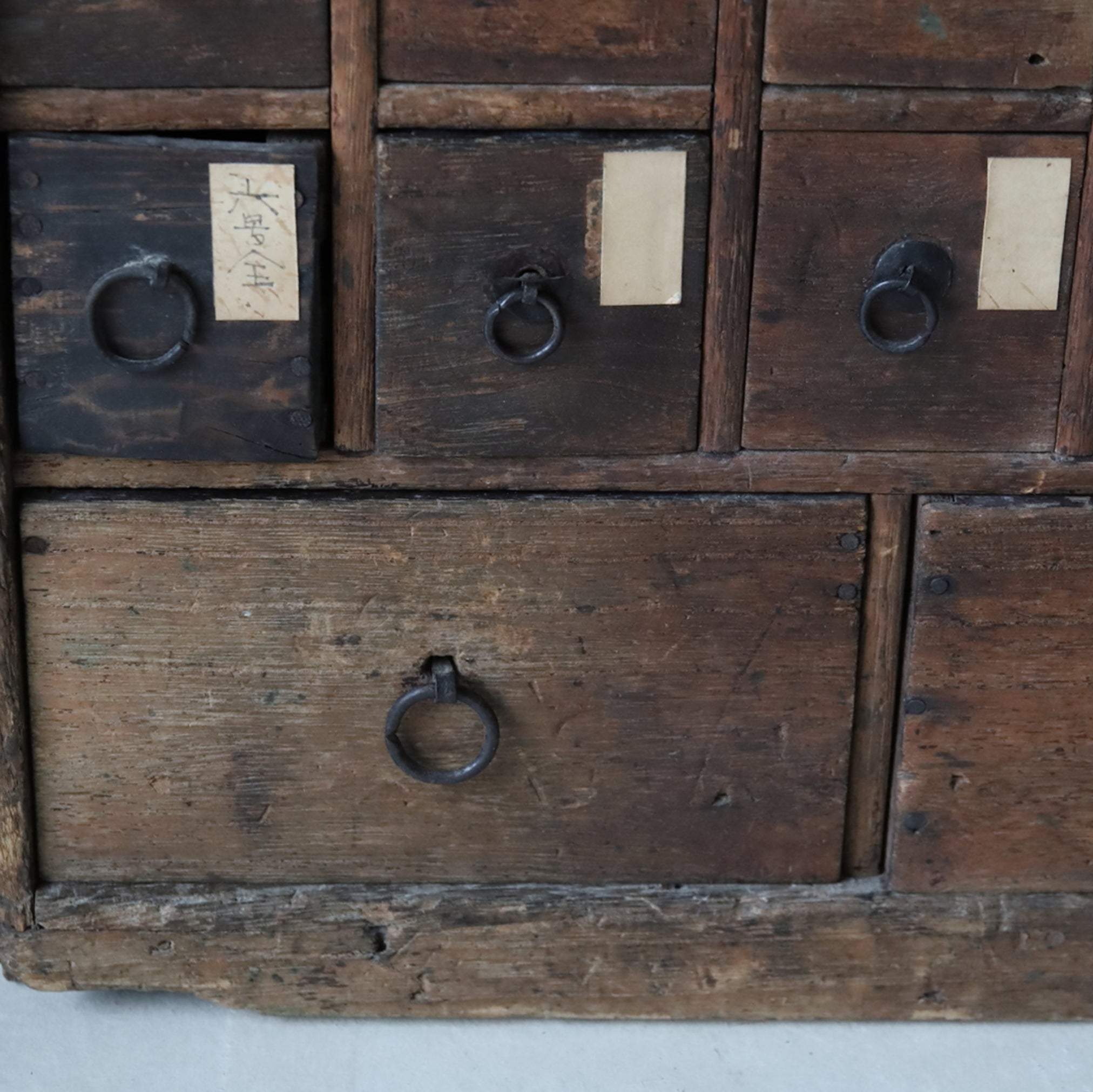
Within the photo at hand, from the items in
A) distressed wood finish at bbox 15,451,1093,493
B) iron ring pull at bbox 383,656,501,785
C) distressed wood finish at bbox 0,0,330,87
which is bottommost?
iron ring pull at bbox 383,656,501,785

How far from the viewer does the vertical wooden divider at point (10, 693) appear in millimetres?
1295

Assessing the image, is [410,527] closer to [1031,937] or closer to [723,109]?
[723,109]

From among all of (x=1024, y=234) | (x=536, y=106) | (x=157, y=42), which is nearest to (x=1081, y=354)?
(x=1024, y=234)

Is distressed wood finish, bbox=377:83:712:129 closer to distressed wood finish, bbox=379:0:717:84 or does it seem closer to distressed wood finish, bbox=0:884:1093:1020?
distressed wood finish, bbox=379:0:717:84

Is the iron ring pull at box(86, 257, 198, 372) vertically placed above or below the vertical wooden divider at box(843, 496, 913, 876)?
above

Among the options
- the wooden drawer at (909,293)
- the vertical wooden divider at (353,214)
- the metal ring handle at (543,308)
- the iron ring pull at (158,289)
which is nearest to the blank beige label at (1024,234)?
the wooden drawer at (909,293)

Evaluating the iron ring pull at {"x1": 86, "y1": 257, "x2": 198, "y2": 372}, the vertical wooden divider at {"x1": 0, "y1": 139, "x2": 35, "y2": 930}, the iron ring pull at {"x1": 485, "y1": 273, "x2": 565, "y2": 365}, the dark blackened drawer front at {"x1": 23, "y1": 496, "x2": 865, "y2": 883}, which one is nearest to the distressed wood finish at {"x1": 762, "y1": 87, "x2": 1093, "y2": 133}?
the iron ring pull at {"x1": 485, "y1": 273, "x2": 565, "y2": 365}

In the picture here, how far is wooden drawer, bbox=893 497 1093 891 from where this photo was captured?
135 cm

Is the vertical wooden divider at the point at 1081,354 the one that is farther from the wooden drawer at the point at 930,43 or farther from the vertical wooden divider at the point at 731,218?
the vertical wooden divider at the point at 731,218

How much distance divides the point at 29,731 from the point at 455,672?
1.39 ft

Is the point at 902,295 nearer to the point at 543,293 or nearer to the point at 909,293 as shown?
the point at 909,293

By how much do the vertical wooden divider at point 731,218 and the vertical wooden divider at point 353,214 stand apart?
0.30m

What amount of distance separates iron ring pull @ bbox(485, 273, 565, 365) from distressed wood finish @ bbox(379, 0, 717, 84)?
18cm

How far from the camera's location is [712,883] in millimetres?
1453
